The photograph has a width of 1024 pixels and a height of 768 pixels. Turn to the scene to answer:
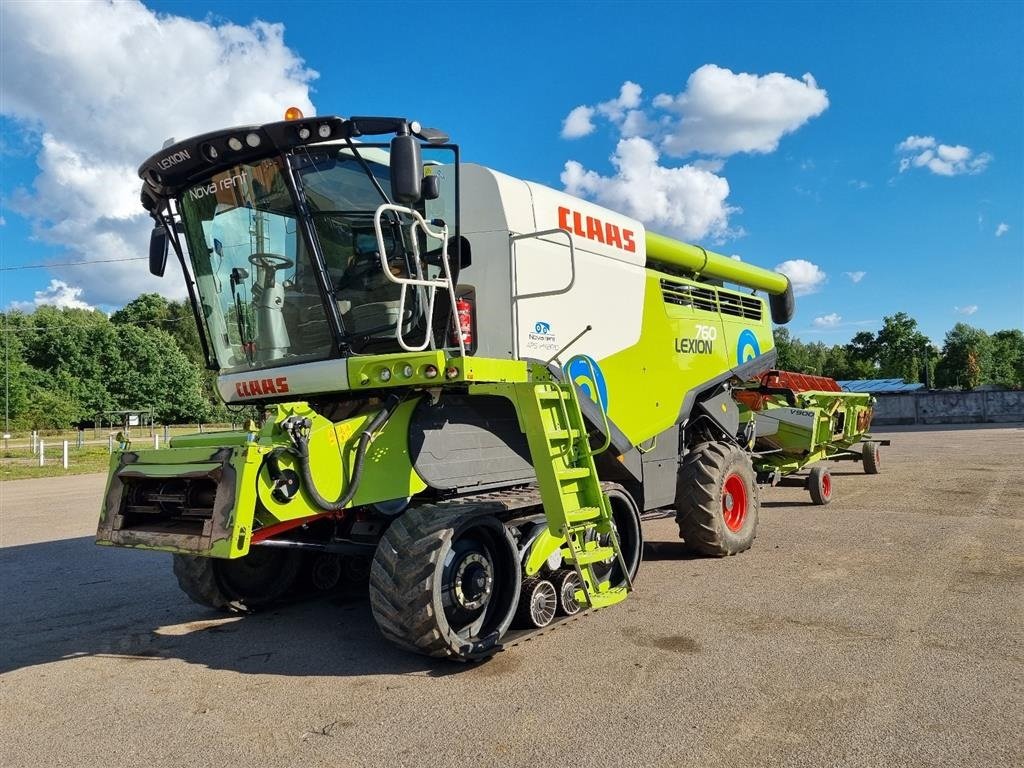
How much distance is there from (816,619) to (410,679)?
116 inches

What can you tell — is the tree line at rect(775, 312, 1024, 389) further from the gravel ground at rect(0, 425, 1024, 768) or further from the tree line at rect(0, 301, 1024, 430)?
the gravel ground at rect(0, 425, 1024, 768)

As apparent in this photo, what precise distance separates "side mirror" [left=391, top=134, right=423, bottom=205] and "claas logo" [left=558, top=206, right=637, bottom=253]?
6.45 feet

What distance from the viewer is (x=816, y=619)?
208 inches

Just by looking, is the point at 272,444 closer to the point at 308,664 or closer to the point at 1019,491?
the point at 308,664

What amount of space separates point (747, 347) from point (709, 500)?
2551 millimetres

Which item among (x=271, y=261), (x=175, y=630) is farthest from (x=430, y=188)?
(x=175, y=630)

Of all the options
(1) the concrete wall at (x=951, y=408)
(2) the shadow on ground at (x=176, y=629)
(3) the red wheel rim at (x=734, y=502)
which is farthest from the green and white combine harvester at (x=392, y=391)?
(1) the concrete wall at (x=951, y=408)

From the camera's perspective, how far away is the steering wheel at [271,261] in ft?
16.4

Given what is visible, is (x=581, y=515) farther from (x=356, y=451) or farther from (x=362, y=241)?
(x=362, y=241)

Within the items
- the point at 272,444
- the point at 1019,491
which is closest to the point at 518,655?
the point at 272,444

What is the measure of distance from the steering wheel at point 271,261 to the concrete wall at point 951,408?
3996cm

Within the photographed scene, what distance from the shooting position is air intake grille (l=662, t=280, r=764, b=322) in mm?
7680

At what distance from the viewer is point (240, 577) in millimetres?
5855

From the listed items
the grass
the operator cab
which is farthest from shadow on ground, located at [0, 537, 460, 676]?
the grass
